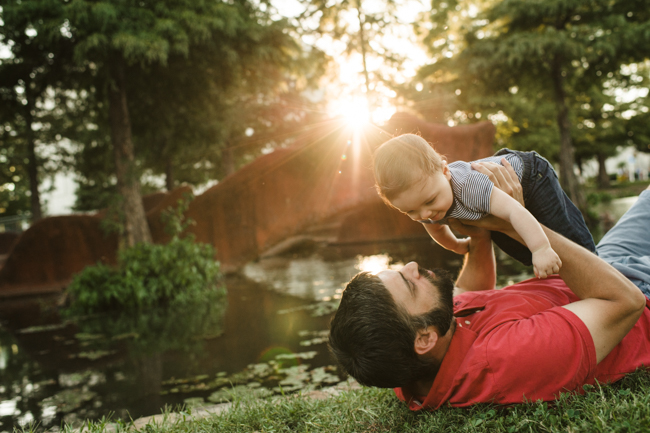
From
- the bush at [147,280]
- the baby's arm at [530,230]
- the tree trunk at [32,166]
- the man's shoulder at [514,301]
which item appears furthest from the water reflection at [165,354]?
the tree trunk at [32,166]

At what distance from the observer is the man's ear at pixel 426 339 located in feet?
6.78

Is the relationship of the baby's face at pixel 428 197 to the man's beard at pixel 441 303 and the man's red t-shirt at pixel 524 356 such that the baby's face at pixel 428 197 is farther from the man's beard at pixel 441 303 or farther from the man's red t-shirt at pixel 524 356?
the man's red t-shirt at pixel 524 356

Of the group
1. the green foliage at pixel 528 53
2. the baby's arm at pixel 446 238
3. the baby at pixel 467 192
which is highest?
the green foliage at pixel 528 53

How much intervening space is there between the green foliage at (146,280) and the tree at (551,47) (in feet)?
35.8

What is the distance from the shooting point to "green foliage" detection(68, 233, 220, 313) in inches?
328

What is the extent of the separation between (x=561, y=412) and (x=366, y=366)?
0.83 metres

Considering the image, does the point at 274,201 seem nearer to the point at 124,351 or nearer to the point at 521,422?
the point at 124,351

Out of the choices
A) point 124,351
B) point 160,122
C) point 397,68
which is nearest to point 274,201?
point 160,122

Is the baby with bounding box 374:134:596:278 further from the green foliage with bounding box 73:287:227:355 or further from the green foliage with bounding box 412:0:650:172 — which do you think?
the green foliage with bounding box 412:0:650:172

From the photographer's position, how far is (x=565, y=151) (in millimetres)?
14719

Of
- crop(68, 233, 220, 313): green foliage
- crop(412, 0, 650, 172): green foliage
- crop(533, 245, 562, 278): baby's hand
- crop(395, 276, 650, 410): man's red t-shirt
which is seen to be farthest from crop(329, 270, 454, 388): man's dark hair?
crop(412, 0, 650, 172): green foliage

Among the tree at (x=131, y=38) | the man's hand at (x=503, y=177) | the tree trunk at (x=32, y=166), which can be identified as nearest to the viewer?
the man's hand at (x=503, y=177)

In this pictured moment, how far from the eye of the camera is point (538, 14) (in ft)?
45.3

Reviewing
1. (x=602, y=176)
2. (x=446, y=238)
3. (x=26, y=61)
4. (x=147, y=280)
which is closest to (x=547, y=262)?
(x=446, y=238)
